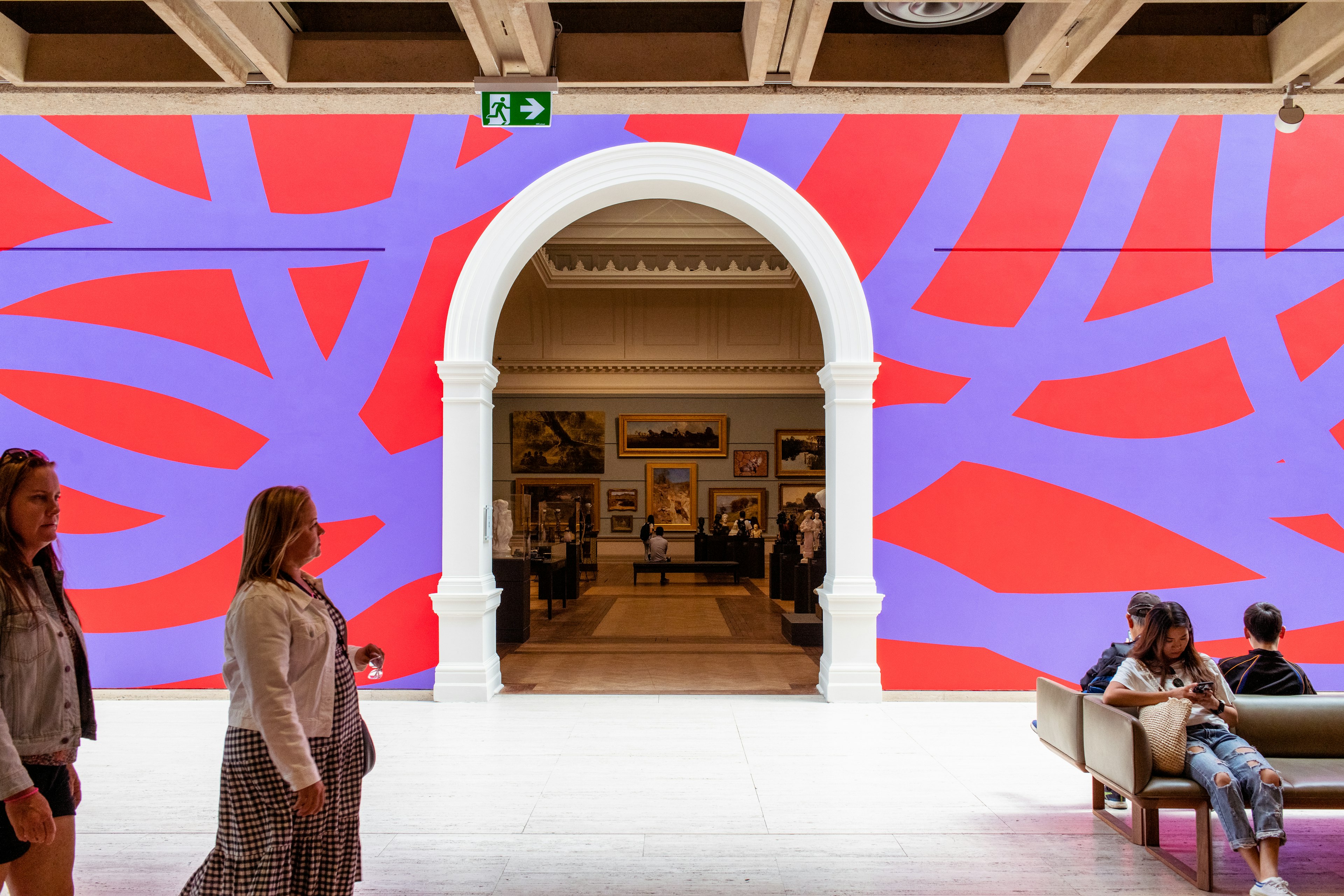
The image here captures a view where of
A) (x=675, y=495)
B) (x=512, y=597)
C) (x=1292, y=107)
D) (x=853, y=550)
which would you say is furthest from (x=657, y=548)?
(x=1292, y=107)

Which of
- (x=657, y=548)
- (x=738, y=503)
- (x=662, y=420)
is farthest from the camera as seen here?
(x=738, y=503)

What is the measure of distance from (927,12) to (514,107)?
1.50m

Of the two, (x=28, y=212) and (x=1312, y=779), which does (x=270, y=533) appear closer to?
(x=1312, y=779)

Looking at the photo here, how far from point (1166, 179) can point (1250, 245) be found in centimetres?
86

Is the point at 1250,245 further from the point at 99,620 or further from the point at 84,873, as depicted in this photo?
the point at 99,620

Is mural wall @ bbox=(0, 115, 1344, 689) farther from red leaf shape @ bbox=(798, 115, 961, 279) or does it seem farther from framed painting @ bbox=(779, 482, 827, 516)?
framed painting @ bbox=(779, 482, 827, 516)

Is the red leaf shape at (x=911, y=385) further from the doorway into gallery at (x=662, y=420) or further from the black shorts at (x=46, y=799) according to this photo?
the black shorts at (x=46, y=799)

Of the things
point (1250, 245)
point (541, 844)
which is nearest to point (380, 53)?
point (541, 844)

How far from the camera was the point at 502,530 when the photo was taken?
1143 centimetres

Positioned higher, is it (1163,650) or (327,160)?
(327,160)

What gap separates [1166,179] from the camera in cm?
728

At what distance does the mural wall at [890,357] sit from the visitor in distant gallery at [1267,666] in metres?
2.49

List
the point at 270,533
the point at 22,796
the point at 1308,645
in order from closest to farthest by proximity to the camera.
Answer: the point at 22,796 → the point at 270,533 → the point at 1308,645

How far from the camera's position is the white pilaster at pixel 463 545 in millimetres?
7168
